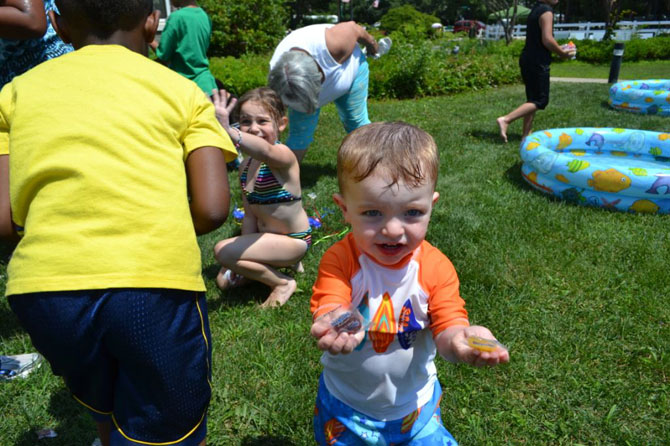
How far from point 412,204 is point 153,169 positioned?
0.75 meters

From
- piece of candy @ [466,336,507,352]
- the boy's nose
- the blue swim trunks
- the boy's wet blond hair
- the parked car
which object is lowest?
the parked car

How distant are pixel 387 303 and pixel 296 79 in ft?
9.97

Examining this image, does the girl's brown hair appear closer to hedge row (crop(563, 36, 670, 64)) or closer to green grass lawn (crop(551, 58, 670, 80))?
green grass lawn (crop(551, 58, 670, 80))

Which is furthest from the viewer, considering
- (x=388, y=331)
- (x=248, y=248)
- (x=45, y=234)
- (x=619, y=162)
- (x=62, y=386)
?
(x=619, y=162)

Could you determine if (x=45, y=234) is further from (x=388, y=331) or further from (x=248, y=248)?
(x=248, y=248)

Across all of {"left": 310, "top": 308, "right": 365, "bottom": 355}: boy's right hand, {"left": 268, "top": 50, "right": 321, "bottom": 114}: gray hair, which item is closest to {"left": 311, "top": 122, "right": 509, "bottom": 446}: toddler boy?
{"left": 310, "top": 308, "right": 365, "bottom": 355}: boy's right hand

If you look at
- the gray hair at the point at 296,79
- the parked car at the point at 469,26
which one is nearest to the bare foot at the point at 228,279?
the gray hair at the point at 296,79

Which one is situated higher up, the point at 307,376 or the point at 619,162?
the point at 307,376

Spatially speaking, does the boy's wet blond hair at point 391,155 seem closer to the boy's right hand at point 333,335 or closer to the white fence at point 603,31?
the boy's right hand at point 333,335

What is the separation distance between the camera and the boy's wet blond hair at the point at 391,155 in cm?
143

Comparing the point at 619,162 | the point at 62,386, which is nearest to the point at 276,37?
the point at 619,162

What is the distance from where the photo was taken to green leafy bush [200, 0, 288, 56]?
12.6 m

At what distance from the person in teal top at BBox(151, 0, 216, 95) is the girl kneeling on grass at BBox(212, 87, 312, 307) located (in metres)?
2.43

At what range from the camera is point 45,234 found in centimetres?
131
